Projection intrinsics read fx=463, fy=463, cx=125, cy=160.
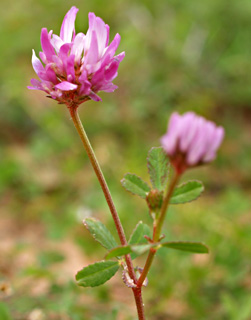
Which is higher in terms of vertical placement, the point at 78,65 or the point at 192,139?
the point at 78,65

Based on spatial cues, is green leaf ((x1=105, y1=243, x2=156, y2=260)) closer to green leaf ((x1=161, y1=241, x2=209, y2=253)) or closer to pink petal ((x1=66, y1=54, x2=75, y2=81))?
green leaf ((x1=161, y1=241, x2=209, y2=253))

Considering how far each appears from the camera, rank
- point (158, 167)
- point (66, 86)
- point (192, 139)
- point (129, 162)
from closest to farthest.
→ point (192, 139) → point (66, 86) → point (158, 167) → point (129, 162)

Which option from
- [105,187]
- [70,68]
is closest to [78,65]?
[70,68]

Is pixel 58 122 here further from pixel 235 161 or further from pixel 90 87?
pixel 90 87

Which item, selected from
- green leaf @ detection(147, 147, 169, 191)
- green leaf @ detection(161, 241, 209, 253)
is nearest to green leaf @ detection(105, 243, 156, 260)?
green leaf @ detection(161, 241, 209, 253)

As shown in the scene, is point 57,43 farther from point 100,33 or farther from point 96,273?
point 96,273

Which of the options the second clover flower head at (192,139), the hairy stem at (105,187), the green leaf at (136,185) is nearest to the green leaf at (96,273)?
the hairy stem at (105,187)
